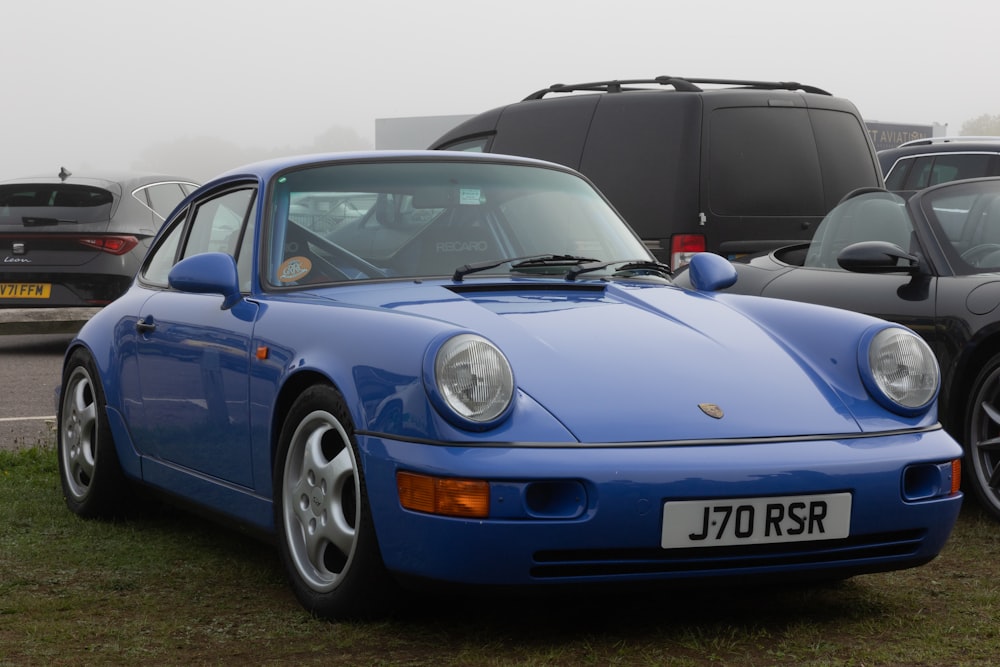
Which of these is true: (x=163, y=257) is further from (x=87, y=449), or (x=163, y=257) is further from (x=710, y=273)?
A: (x=710, y=273)

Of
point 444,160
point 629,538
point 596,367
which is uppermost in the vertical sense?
point 444,160

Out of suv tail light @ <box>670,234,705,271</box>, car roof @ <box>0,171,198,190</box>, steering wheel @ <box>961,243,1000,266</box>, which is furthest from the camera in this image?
car roof @ <box>0,171,198,190</box>

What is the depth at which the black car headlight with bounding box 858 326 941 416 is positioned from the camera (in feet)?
14.1

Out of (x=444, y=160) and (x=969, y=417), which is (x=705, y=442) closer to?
(x=444, y=160)

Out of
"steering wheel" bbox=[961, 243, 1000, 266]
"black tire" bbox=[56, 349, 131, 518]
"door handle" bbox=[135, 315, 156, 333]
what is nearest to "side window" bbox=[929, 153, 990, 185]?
"steering wheel" bbox=[961, 243, 1000, 266]

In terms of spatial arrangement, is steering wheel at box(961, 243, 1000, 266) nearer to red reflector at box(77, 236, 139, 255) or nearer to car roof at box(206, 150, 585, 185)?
car roof at box(206, 150, 585, 185)

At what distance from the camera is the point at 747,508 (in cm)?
384

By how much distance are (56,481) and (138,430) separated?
145 centimetres

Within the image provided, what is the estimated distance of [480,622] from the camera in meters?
4.18

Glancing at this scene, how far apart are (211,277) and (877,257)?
109 inches

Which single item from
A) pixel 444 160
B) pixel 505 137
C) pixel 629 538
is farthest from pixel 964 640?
pixel 505 137

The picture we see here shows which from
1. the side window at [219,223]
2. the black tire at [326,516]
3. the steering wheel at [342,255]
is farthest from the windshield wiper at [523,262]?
the side window at [219,223]

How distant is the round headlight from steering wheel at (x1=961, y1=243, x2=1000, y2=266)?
3136 mm

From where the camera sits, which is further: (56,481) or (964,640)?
(56,481)
